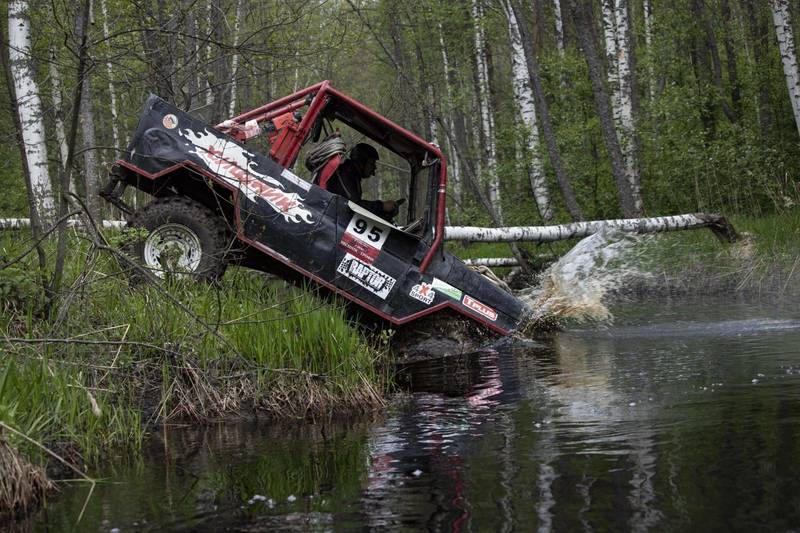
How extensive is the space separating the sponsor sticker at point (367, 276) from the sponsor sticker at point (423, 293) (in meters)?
0.20

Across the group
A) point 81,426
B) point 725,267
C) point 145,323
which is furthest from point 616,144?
point 81,426

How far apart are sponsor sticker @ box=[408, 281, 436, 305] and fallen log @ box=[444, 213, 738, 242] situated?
330 centimetres

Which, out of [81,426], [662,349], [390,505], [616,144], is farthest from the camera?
[616,144]

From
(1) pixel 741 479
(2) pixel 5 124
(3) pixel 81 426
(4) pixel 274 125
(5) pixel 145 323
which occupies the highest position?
(2) pixel 5 124

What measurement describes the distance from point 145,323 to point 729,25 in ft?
55.2

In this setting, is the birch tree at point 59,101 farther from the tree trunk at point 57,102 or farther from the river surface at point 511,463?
the river surface at point 511,463

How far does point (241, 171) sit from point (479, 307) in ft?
7.92

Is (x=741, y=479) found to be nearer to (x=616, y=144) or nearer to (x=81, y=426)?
(x=81, y=426)

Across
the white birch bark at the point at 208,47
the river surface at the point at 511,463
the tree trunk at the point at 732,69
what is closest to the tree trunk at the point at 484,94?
the tree trunk at the point at 732,69

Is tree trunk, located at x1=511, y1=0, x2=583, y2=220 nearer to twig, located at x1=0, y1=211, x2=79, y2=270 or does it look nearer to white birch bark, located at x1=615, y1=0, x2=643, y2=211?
white birch bark, located at x1=615, y1=0, x2=643, y2=211

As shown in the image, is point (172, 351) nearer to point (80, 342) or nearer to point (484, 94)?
point (80, 342)

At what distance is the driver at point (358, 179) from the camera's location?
9.05m

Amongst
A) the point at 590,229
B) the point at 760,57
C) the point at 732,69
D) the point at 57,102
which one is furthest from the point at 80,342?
the point at 732,69

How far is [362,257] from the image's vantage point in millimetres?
8789
